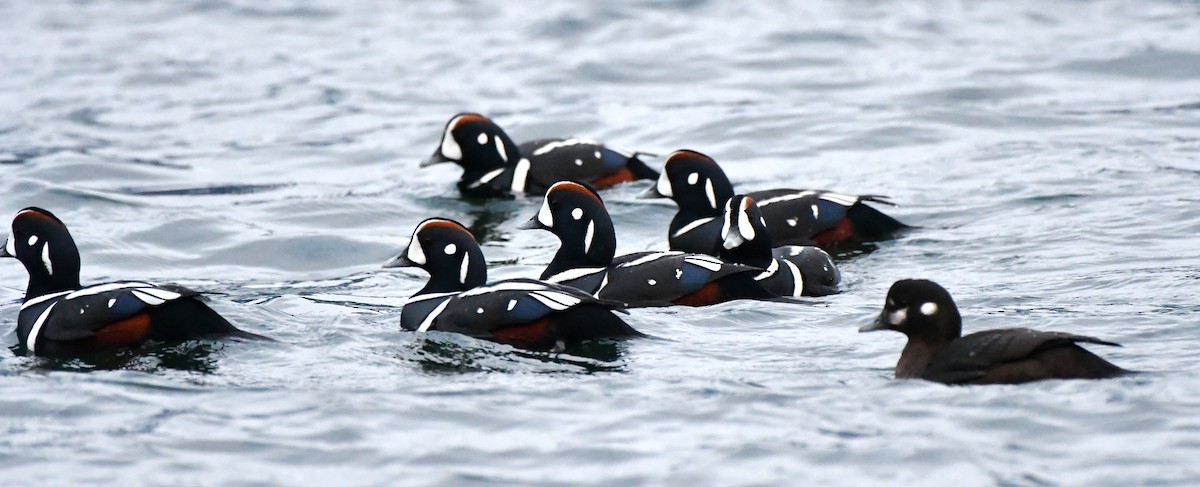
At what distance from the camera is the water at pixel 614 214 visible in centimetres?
592

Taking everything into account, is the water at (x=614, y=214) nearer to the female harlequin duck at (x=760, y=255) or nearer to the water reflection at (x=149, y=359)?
the water reflection at (x=149, y=359)

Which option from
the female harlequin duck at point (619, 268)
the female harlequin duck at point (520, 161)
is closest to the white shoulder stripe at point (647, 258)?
the female harlequin duck at point (619, 268)

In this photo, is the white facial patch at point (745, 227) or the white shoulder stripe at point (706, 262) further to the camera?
the white facial patch at point (745, 227)

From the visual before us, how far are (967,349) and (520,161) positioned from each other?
6589 mm

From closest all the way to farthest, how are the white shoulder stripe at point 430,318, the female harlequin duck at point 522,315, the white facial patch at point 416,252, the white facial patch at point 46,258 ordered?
the female harlequin duck at point 522,315 < the white shoulder stripe at point 430,318 < the white facial patch at point 46,258 < the white facial patch at point 416,252

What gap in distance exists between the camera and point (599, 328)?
24.4 ft

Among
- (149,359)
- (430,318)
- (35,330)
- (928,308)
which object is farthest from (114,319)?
(928,308)

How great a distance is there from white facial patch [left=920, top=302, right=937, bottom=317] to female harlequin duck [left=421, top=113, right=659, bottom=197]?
5811 mm

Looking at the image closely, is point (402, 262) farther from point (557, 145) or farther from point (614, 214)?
point (557, 145)

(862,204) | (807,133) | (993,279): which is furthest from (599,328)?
(807,133)

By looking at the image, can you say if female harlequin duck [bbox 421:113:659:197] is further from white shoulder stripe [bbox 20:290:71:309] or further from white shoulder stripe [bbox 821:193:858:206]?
white shoulder stripe [bbox 20:290:71:309]

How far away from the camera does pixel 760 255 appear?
344 inches

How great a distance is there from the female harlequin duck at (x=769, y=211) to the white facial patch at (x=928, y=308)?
→ 3.11 metres

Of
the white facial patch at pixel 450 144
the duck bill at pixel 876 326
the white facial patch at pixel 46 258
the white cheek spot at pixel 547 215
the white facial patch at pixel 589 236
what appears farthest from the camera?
the white facial patch at pixel 450 144
